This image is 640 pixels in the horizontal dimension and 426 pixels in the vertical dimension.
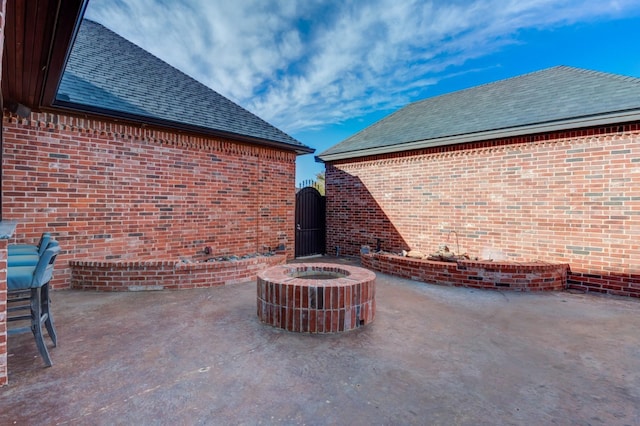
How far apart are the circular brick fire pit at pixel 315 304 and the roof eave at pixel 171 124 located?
4.19 m

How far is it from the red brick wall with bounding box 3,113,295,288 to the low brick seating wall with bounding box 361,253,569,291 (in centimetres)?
428

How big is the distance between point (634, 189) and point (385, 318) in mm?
5164

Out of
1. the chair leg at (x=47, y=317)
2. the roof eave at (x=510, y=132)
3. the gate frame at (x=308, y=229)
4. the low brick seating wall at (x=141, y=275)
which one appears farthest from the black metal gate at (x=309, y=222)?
the chair leg at (x=47, y=317)

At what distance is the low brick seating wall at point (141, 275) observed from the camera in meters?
5.21

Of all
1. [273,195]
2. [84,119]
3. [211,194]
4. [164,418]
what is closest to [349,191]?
[273,195]

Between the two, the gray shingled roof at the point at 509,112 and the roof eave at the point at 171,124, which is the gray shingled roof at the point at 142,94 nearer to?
the roof eave at the point at 171,124

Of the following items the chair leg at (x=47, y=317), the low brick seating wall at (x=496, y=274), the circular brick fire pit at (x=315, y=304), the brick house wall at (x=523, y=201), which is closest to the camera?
the chair leg at (x=47, y=317)

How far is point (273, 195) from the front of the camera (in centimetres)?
836

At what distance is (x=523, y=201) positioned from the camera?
256 inches

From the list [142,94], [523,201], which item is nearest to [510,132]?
[523,201]

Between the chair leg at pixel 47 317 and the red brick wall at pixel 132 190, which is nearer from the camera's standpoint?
the chair leg at pixel 47 317

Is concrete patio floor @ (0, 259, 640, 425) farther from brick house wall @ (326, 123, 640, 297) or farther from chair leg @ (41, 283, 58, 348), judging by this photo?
brick house wall @ (326, 123, 640, 297)

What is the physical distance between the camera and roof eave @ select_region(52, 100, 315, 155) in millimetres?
5137

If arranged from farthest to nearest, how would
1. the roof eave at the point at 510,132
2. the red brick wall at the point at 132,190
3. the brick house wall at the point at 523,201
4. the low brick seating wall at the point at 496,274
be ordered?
the low brick seating wall at the point at 496,274
the brick house wall at the point at 523,201
the roof eave at the point at 510,132
the red brick wall at the point at 132,190
